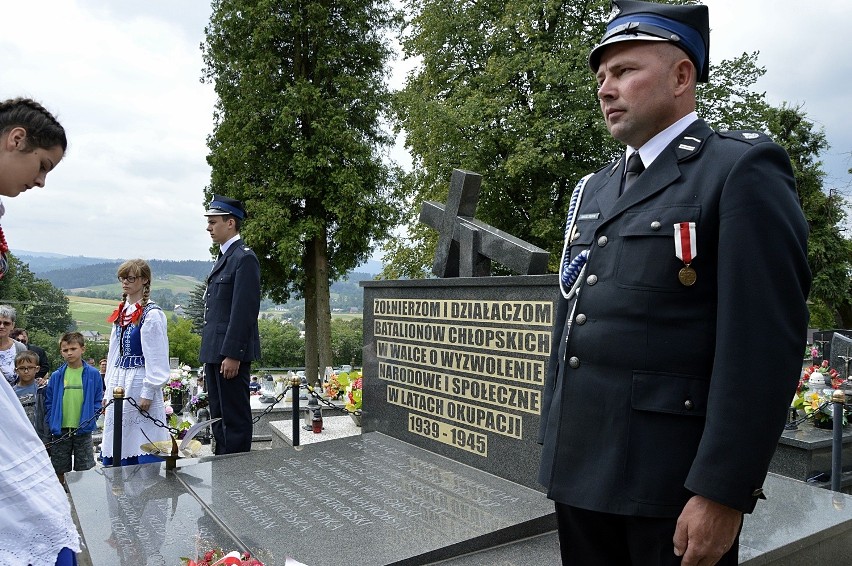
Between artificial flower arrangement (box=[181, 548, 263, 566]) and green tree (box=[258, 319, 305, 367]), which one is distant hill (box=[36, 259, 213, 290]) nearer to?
green tree (box=[258, 319, 305, 367])

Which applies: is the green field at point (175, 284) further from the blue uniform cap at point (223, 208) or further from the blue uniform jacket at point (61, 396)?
the blue uniform cap at point (223, 208)

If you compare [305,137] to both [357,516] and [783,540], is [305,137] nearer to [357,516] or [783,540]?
[357,516]

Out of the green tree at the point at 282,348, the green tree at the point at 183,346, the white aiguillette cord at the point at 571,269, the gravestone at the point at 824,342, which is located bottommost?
the green tree at the point at 282,348

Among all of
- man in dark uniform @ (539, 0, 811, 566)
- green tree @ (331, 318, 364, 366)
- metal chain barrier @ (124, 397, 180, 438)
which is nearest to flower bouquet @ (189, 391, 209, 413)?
metal chain barrier @ (124, 397, 180, 438)

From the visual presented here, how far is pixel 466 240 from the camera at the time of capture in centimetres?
587

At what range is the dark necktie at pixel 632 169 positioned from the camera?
2283 mm

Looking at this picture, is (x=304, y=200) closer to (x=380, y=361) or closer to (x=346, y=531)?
(x=380, y=361)

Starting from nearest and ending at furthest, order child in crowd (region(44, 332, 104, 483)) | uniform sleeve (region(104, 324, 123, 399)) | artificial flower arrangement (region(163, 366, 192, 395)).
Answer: uniform sleeve (region(104, 324, 123, 399)), child in crowd (region(44, 332, 104, 483)), artificial flower arrangement (region(163, 366, 192, 395))

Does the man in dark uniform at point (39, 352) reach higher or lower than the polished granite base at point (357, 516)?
higher

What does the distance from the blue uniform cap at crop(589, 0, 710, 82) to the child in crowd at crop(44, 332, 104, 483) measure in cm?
667

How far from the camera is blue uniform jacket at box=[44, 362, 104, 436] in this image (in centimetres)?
694

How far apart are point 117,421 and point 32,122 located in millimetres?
3963

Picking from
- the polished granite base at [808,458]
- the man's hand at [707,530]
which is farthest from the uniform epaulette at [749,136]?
the polished granite base at [808,458]

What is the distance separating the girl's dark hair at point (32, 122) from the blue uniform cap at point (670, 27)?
74.7 inches
